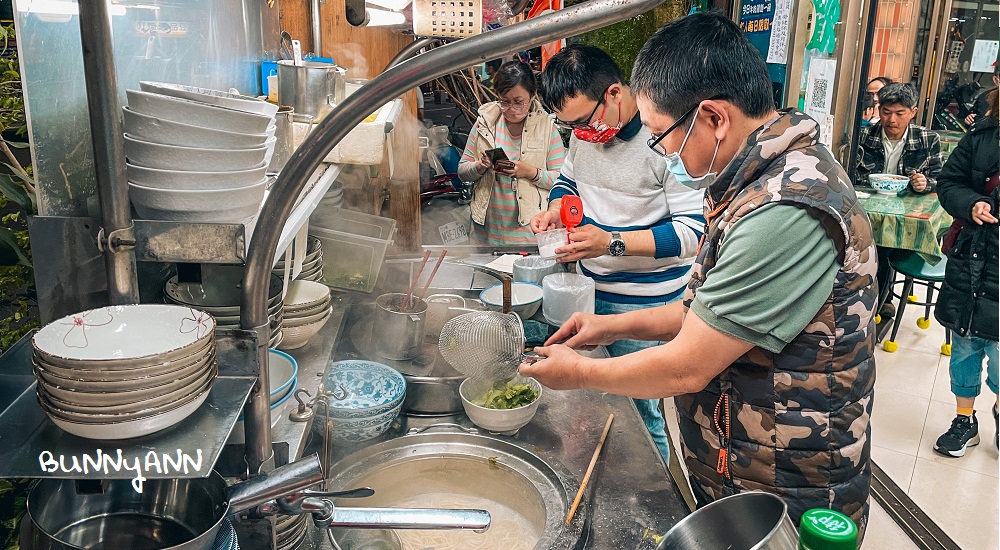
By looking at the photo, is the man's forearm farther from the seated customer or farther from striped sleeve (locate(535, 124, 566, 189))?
the seated customer

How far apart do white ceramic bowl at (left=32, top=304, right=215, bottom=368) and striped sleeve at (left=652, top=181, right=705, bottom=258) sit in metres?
2.01

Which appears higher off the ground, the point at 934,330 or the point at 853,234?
the point at 853,234

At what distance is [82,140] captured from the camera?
1316mm

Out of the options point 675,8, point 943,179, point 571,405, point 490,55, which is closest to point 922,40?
point 675,8

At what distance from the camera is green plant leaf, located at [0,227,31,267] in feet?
4.63

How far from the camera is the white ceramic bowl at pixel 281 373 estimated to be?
1.50 metres

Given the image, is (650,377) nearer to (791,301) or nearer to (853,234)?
(791,301)

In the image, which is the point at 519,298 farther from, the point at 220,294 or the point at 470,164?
the point at 470,164

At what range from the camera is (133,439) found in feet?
3.05

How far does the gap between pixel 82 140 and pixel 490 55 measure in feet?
2.73

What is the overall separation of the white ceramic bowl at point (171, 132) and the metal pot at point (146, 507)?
1.71ft

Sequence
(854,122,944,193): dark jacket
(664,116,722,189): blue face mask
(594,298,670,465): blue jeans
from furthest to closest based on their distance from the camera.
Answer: (854,122,944,193): dark jacket < (594,298,670,465): blue jeans < (664,116,722,189): blue face mask

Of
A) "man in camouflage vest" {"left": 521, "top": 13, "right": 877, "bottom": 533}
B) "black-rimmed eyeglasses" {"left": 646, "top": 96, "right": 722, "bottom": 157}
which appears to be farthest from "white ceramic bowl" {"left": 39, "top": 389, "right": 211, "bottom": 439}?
"black-rimmed eyeglasses" {"left": 646, "top": 96, "right": 722, "bottom": 157}

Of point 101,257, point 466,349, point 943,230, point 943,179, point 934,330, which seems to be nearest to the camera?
point 101,257
